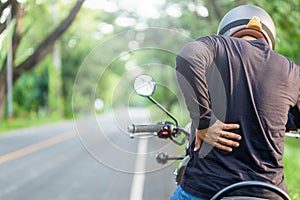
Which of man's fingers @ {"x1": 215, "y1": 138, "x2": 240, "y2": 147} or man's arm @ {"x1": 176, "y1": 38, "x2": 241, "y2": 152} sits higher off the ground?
man's arm @ {"x1": 176, "y1": 38, "x2": 241, "y2": 152}

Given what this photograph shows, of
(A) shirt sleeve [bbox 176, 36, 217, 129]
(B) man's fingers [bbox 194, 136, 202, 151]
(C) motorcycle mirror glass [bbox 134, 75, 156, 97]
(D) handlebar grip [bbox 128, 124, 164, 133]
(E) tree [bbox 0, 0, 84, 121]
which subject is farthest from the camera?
(E) tree [bbox 0, 0, 84, 121]

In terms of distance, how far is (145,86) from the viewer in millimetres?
2547

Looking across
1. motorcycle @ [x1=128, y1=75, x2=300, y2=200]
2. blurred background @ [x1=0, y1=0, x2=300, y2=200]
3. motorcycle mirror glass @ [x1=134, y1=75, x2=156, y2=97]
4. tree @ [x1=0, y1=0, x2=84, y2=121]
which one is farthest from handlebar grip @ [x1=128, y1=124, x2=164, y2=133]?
tree @ [x1=0, y1=0, x2=84, y2=121]

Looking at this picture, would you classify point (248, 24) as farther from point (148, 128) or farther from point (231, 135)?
point (148, 128)

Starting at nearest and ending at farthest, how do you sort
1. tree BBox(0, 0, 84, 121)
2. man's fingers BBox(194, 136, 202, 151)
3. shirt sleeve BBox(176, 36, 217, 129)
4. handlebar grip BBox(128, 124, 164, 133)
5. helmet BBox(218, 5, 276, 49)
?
shirt sleeve BBox(176, 36, 217, 129), man's fingers BBox(194, 136, 202, 151), helmet BBox(218, 5, 276, 49), handlebar grip BBox(128, 124, 164, 133), tree BBox(0, 0, 84, 121)

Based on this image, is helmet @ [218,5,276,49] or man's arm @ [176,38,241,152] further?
helmet @ [218,5,276,49]

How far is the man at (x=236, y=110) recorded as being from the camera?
2.14m

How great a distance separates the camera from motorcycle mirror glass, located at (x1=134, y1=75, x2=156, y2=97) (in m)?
2.52

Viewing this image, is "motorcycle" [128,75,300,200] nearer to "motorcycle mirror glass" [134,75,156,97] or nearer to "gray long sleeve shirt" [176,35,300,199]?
"motorcycle mirror glass" [134,75,156,97]

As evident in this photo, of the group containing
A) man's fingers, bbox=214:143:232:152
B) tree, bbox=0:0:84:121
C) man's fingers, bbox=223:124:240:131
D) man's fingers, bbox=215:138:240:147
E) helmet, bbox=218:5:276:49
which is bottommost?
man's fingers, bbox=214:143:232:152

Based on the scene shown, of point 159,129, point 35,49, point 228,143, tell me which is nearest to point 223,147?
point 228,143

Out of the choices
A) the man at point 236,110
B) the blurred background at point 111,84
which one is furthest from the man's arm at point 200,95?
the blurred background at point 111,84

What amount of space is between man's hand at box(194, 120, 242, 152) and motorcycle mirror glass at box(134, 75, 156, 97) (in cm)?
45

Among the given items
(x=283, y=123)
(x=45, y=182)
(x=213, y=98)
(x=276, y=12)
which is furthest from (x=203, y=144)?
(x=276, y=12)
